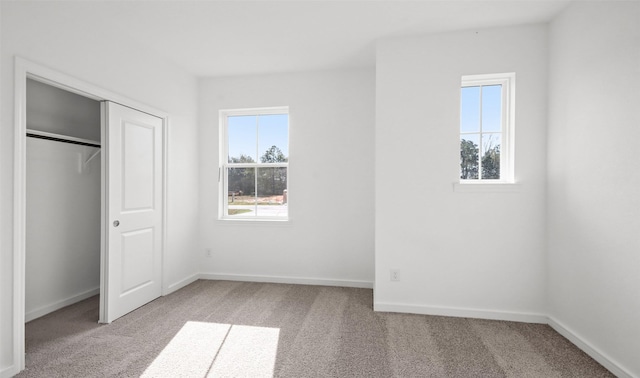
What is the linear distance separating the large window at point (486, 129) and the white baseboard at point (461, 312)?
1.23 m

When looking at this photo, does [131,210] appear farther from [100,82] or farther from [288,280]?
[288,280]

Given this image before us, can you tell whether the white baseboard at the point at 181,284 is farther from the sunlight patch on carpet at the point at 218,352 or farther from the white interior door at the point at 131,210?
the sunlight patch on carpet at the point at 218,352

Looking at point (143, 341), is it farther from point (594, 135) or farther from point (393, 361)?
point (594, 135)

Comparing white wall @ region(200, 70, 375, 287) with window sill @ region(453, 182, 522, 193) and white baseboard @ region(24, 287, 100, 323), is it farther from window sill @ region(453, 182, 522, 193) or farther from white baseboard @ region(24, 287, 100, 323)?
white baseboard @ region(24, 287, 100, 323)

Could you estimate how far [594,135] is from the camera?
2.27 meters

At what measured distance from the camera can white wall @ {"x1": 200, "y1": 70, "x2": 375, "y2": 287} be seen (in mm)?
3904

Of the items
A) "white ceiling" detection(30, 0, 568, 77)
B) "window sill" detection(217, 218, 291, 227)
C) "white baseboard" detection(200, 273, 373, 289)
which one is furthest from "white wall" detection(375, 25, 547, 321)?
"window sill" detection(217, 218, 291, 227)

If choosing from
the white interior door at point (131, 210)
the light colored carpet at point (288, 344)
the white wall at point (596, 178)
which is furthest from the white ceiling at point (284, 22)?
the light colored carpet at point (288, 344)

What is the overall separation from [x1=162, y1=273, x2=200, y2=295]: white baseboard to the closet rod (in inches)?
71.5

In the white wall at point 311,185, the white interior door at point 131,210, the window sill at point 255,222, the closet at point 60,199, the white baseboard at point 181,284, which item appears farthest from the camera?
the window sill at point 255,222

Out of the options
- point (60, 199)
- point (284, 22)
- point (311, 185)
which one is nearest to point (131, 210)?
point (60, 199)

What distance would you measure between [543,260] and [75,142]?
4783 millimetres

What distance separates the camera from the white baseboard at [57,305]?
9.59ft

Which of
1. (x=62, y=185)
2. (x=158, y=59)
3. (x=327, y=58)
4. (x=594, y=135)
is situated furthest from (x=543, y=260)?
(x=62, y=185)
